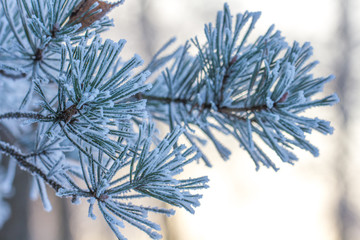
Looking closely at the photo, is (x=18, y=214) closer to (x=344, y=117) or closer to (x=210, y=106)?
(x=210, y=106)

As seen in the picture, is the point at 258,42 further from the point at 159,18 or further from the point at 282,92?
the point at 159,18

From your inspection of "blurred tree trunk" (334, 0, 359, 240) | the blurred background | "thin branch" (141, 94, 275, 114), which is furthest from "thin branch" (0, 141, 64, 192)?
"blurred tree trunk" (334, 0, 359, 240)

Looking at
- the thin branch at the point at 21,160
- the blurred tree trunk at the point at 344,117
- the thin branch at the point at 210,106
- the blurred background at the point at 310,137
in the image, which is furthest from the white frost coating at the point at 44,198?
the blurred tree trunk at the point at 344,117

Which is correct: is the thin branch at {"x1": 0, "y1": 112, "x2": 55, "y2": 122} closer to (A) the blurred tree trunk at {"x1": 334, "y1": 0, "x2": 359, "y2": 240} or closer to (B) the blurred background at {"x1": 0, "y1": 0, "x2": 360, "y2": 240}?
(B) the blurred background at {"x1": 0, "y1": 0, "x2": 360, "y2": 240}

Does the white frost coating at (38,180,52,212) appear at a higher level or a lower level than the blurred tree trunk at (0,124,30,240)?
lower

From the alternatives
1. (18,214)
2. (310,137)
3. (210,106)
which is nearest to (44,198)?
(210,106)

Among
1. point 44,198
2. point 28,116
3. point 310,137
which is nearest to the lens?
point 28,116

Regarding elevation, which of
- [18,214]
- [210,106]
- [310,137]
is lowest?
[210,106]

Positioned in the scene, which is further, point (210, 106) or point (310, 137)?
point (310, 137)

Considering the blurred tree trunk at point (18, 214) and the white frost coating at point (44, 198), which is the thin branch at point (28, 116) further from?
the blurred tree trunk at point (18, 214)

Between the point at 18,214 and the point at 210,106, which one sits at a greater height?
the point at 18,214

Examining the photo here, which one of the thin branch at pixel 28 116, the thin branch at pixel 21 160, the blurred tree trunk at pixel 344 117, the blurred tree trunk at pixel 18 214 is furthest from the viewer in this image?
the blurred tree trunk at pixel 344 117

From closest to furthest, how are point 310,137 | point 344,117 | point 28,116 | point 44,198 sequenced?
point 28,116 < point 44,198 < point 310,137 < point 344,117

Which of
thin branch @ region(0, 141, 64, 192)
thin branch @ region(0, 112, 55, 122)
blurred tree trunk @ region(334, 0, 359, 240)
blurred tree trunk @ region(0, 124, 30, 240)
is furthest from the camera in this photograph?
blurred tree trunk @ region(334, 0, 359, 240)
